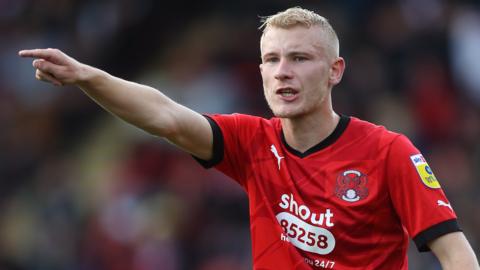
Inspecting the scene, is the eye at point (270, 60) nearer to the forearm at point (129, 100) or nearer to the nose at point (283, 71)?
the nose at point (283, 71)

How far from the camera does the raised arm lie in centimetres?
489

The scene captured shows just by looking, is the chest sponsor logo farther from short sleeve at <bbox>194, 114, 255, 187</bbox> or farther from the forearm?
the forearm

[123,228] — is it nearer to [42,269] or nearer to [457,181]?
[42,269]

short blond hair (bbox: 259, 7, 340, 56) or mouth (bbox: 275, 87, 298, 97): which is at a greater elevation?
short blond hair (bbox: 259, 7, 340, 56)

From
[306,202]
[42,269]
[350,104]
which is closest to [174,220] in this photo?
[42,269]

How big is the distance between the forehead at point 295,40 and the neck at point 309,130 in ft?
1.22

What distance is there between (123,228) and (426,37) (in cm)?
424

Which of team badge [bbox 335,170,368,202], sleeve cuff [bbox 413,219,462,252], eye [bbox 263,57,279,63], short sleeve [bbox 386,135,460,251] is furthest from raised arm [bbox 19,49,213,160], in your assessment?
sleeve cuff [bbox 413,219,462,252]

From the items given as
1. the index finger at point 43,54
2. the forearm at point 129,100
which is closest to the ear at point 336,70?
the forearm at point 129,100

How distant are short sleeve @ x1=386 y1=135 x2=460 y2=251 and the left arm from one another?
0.11 ft

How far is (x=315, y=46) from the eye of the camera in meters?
5.70

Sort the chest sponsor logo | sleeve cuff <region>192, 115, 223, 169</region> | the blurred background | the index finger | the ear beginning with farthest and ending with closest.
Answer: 1. the blurred background
2. the ear
3. sleeve cuff <region>192, 115, 223, 169</region>
4. the chest sponsor logo
5. the index finger

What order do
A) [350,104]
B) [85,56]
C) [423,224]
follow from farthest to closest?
[85,56], [350,104], [423,224]

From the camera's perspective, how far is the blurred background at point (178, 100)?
1159cm
